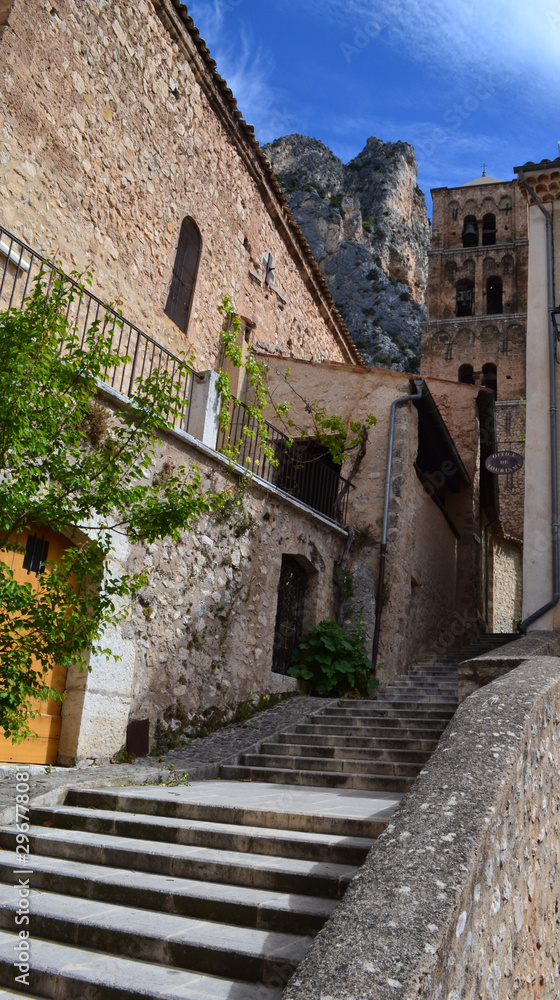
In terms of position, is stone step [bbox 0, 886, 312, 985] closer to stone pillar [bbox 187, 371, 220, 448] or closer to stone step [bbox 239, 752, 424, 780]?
stone step [bbox 239, 752, 424, 780]

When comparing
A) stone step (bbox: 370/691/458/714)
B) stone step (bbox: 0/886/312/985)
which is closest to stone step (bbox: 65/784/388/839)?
stone step (bbox: 0/886/312/985)

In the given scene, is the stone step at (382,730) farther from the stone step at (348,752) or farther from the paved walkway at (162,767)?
the stone step at (348,752)

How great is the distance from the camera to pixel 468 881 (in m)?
2.34

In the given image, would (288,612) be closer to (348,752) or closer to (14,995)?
(348,752)

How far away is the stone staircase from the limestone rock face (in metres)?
34.5

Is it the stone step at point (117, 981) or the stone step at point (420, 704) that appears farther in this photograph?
the stone step at point (420, 704)

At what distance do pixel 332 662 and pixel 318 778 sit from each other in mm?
3735

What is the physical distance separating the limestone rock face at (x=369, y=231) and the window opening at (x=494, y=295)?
7.65 m

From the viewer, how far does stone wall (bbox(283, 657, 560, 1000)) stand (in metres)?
1.95

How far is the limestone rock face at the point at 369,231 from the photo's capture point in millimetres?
39938

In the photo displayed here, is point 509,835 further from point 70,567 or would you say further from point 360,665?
point 360,665

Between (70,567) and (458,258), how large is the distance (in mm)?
30561

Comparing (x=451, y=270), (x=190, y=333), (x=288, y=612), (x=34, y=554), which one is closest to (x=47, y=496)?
(x=34, y=554)

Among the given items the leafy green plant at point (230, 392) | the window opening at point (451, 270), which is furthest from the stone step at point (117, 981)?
the window opening at point (451, 270)
